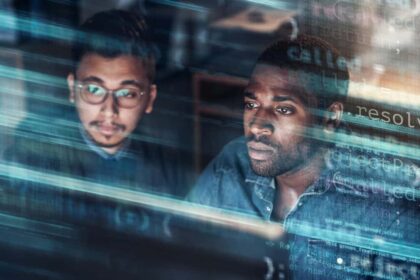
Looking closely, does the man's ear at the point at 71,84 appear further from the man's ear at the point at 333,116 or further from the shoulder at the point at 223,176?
the man's ear at the point at 333,116

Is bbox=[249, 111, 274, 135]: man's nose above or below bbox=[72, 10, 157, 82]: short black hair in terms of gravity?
below

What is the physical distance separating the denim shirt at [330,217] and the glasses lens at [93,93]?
1.09 feet

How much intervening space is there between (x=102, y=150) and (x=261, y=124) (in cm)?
42

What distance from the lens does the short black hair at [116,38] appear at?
1.88 m

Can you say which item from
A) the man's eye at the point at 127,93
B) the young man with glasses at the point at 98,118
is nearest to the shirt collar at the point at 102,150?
the young man with glasses at the point at 98,118

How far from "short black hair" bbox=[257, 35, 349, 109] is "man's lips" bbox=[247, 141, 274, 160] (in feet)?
0.58

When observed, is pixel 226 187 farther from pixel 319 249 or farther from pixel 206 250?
pixel 319 249

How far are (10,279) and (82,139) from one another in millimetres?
403

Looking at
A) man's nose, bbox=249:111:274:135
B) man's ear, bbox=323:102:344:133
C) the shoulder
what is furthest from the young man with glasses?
man's ear, bbox=323:102:344:133

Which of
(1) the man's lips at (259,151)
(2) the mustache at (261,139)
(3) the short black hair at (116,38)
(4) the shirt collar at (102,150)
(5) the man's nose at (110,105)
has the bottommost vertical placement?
(4) the shirt collar at (102,150)

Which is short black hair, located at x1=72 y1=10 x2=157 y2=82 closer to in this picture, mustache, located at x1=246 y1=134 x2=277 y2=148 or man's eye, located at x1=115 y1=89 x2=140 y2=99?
man's eye, located at x1=115 y1=89 x2=140 y2=99

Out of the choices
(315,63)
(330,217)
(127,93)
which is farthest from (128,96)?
(330,217)

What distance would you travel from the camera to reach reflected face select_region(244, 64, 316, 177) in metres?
1.92

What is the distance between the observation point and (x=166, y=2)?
1896 mm
